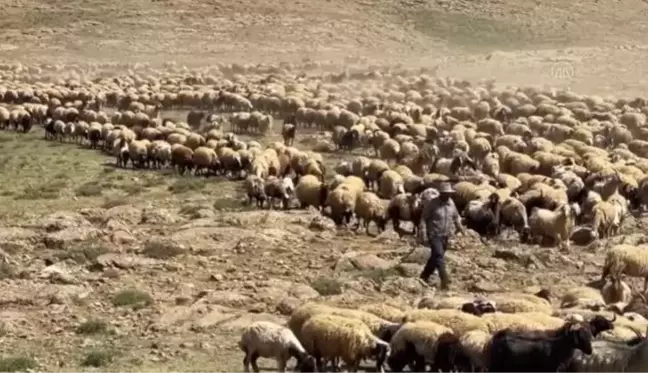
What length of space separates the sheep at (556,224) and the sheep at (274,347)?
8.11 metres

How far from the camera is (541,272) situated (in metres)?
16.0

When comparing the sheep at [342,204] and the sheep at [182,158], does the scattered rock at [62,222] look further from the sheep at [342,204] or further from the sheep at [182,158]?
the sheep at [182,158]

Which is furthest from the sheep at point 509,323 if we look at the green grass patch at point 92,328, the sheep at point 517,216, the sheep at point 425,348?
the sheep at point 517,216

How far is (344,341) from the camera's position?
10.5 metres

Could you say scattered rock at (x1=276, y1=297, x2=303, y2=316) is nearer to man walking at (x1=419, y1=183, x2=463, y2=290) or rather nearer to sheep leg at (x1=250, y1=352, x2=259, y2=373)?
man walking at (x1=419, y1=183, x2=463, y2=290)

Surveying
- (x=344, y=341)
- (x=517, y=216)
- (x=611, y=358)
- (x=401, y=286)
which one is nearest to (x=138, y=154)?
(x=517, y=216)

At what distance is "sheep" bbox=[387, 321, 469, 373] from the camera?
1023 cm

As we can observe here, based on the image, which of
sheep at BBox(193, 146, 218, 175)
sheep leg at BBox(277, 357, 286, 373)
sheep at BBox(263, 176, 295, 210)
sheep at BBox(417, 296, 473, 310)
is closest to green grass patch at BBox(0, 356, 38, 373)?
sheep leg at BBox(277, 357, 286, 373)

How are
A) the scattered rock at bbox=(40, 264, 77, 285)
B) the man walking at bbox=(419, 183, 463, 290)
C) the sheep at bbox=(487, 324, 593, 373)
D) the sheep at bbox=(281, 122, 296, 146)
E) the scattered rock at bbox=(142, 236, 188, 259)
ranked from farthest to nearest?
1. the sheep at bbox=(281, 122, 296, 146)
2. the scattered rock at bbox=(142, 236, 188, 259)
3. the scattered rock at bbox=(40, 264, 77, 285)
4. the man walking at bbox=(419, 183, 463, 290)
5. the sheep at bbox=(487, 324, 593, 373)

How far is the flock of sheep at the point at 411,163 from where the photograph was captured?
10500 millimetres

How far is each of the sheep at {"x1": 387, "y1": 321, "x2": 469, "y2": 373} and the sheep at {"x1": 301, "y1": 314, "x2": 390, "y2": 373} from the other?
138mm

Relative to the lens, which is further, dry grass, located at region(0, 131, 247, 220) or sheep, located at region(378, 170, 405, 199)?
dry grass, located at region(0, 131, 247, 220)

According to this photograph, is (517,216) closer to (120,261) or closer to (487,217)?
(487,217)

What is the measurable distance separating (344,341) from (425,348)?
0.86 meters
